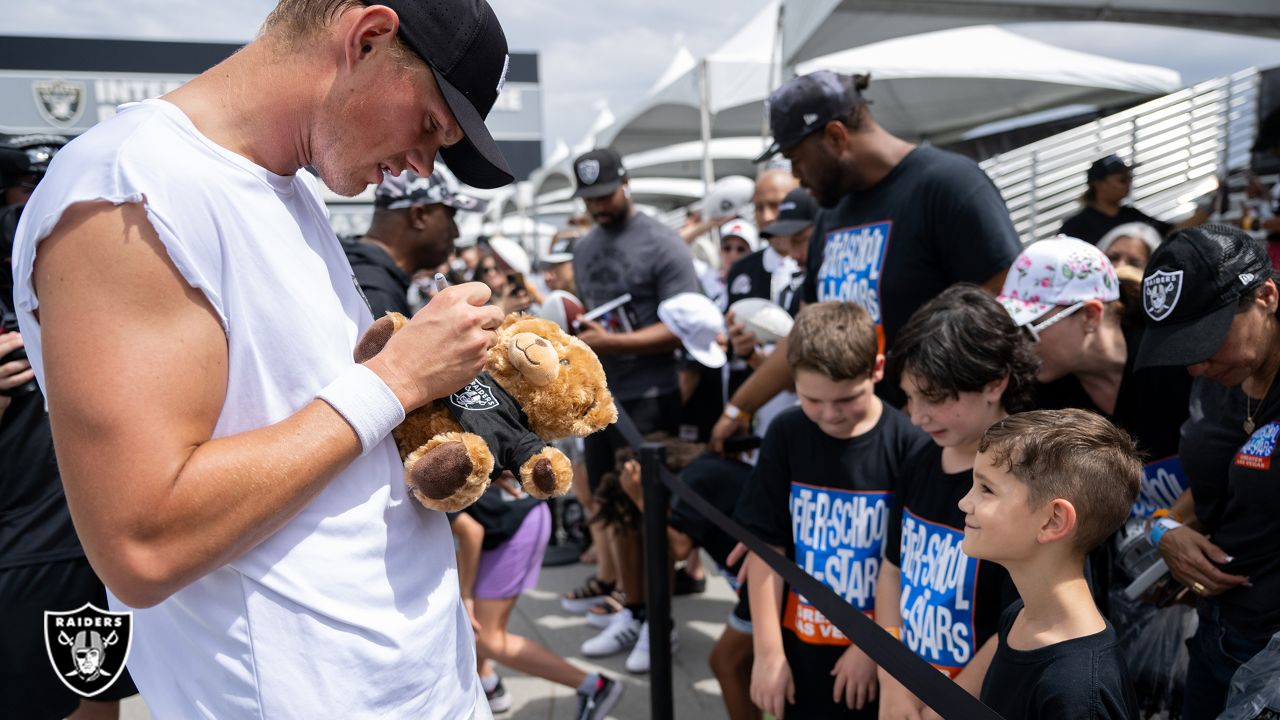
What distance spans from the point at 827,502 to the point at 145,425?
1839mm

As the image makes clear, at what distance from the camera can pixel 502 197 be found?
23.0 m

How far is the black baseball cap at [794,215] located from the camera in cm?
446

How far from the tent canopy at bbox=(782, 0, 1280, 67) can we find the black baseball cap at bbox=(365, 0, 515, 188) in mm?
4530

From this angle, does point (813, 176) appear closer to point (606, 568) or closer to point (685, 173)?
point (606, 568)

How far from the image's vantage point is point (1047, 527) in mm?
1559

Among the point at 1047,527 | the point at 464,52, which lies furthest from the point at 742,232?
the point at 464,52

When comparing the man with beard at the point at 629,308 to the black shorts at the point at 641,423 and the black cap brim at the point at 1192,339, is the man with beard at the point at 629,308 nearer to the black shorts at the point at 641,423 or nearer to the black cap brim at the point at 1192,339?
the black shorts at the point at 641,423

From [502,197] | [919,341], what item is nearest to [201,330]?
[919,341]

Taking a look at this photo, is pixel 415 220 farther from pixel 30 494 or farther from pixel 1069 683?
pixel 1069 683

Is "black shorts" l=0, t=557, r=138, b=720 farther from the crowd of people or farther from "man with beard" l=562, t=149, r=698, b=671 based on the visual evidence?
"man with beard" l=562, t=149, r=698, b=671

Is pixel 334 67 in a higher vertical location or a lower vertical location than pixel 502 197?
higher

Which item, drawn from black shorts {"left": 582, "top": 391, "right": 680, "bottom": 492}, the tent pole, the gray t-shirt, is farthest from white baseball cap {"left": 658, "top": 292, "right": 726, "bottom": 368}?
the tent pole

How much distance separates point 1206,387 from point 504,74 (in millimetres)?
1786

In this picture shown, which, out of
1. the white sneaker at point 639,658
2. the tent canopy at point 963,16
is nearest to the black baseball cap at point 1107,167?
the tent canopy at point 963,16
